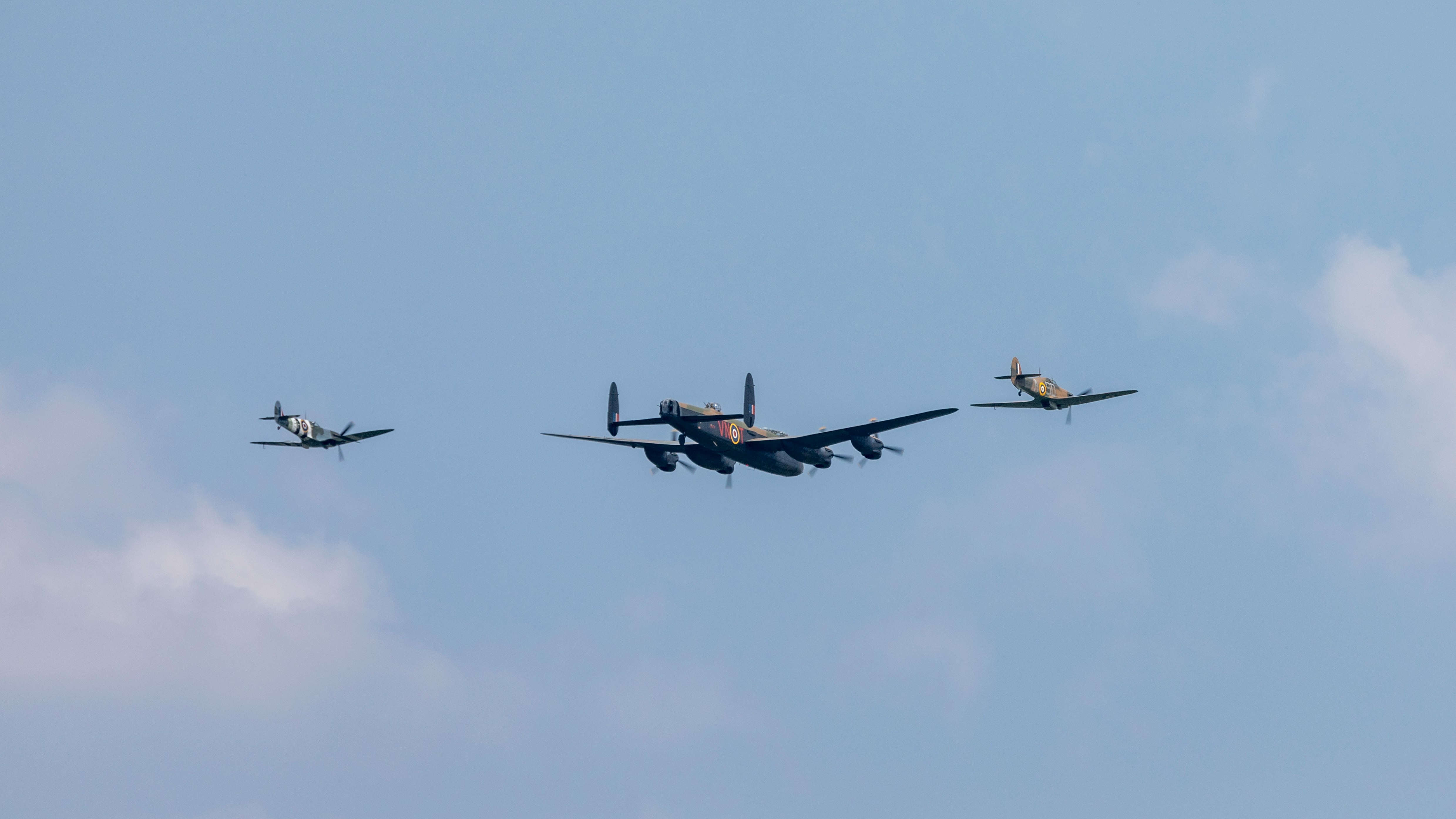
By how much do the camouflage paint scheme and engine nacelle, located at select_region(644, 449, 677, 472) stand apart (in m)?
23.1

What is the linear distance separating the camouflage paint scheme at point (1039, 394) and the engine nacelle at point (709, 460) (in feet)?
62.5

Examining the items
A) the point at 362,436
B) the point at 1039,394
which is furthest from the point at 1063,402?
the point at 362,436

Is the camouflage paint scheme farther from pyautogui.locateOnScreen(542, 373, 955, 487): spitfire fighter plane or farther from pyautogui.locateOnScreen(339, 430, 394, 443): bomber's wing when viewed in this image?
pyautogui.locateOnScreen(339, 430, 394, 443): bomber's wing

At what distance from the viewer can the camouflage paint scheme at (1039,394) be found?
367ft

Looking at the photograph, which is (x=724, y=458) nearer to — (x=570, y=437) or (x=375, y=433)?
(x=570, y=437)

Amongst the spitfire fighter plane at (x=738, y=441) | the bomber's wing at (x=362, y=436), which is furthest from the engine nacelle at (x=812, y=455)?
the bomber's wing at (x=362, y=436)

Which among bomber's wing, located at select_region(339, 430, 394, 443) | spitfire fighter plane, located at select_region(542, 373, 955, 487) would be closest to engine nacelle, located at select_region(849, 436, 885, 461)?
spitfire fighter plane, located at select_region(542, 373, 955, 487)

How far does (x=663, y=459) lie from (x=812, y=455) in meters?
11.8

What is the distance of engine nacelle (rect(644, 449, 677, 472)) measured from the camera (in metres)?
114

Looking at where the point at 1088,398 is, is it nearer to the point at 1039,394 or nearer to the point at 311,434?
the point at 1039,394

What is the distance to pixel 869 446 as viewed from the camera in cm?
10531

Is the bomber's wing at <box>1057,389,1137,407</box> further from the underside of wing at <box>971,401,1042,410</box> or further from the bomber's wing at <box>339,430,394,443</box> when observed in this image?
the bomber's wing at <box>339,430,394,443</box>

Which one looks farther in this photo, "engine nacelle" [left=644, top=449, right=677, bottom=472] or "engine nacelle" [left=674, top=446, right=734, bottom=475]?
"engine nacelle" [left=644, top=449, right=677, bottom=472]

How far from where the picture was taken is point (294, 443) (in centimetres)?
12275
